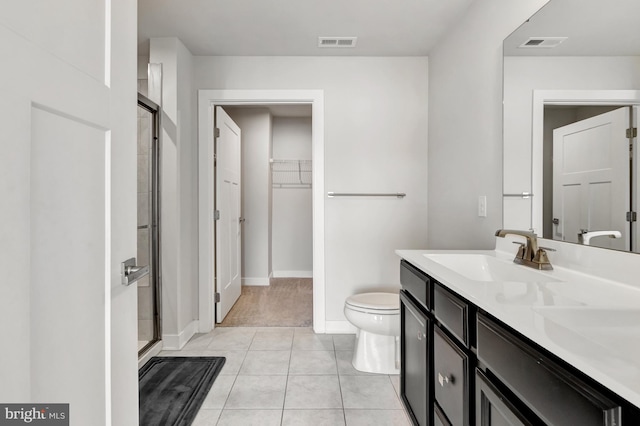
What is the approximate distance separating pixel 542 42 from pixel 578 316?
1318 millimetres

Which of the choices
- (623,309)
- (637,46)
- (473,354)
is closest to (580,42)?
(637,46)

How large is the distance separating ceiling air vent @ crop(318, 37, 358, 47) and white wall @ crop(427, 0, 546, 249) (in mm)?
689

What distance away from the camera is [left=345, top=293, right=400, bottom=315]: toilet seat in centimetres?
231

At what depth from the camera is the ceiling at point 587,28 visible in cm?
121

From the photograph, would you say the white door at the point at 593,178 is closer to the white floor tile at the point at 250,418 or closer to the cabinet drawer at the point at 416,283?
the cabinet drawer at the point at 416,283

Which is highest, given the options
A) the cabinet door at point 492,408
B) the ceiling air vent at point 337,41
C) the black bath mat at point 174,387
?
the ceiling air vent at point 337,41

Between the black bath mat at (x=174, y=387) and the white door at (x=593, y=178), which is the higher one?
the white door at (x=593, y=178)

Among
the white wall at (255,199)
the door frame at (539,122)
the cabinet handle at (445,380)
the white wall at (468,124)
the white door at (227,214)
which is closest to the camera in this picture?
the cabinet handle at (445,380)

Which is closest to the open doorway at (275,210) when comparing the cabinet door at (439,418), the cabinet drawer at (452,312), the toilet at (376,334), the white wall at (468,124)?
the toilet at (376,334)

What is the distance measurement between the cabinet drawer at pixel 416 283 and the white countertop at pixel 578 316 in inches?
3.5

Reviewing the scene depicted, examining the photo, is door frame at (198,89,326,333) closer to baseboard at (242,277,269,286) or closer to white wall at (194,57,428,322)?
white wall at (194,57,428,322)

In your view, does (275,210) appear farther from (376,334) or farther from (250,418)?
(250,418)
